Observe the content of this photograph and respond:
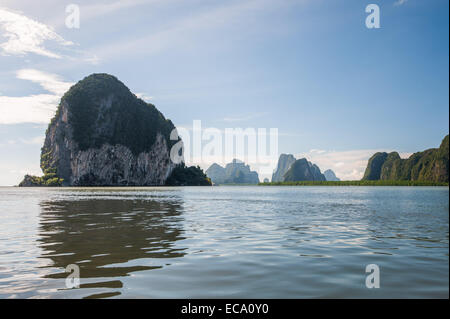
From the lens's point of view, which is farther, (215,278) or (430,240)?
(430,240)

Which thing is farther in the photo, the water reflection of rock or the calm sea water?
the water reflection of rock

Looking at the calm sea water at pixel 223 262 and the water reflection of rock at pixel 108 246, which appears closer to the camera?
the calm sea water at pixel 223 262

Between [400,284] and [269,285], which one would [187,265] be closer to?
[269,285]

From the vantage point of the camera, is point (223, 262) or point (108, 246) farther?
point (108, 246)

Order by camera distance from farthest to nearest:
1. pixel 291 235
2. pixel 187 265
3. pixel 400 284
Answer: pixel 291 235 < pixel 187 265 < pixel 400 284

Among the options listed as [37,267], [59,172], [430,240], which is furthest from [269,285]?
[59,172]

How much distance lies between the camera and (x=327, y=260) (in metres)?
10.2

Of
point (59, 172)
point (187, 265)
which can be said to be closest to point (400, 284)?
point (187, 265)

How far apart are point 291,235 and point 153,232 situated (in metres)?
6.83

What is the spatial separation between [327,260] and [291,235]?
530 cm

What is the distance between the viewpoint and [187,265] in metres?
9.52
